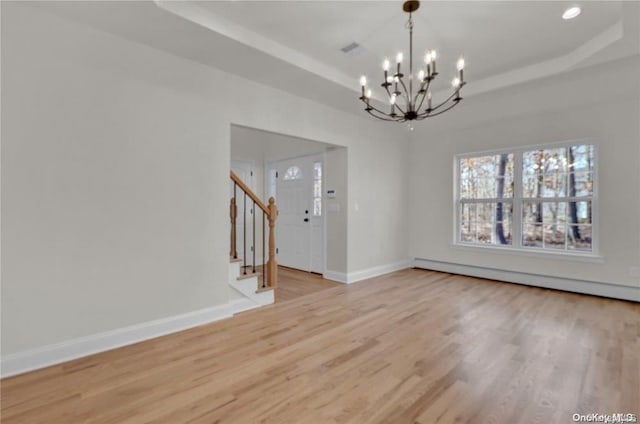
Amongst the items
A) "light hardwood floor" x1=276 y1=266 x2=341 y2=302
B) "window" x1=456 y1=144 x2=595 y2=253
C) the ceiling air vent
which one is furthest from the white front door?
"window" x1=456 y1=144 x2=595 y2=253

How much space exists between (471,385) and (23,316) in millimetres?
3244

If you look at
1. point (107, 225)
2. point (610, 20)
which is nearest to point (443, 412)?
point (107, 225)

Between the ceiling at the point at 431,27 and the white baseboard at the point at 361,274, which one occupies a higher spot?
the ceiling at the point at 431,27

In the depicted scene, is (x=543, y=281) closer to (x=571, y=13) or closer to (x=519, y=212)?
(x=519, y=212)

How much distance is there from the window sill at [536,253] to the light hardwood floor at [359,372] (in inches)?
32.9

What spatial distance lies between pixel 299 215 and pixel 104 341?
374 centimetres

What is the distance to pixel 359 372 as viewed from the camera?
2148 millimetres

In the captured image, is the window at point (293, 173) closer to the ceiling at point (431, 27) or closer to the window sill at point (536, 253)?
the ceiling at point (431, 27)

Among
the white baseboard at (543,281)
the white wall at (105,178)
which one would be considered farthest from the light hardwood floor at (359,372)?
the white baseboard at (543,281)

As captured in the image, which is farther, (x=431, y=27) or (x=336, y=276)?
(x=336, y=276)

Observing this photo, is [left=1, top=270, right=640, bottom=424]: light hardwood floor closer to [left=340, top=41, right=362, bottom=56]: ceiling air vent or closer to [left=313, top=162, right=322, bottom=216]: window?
[left=313, top=162, right=322, bottom=216]: window

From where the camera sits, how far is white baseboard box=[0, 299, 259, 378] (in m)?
2.14

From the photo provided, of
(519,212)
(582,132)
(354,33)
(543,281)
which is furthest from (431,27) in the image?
(543,281)

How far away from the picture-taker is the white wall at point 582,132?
145 inches
